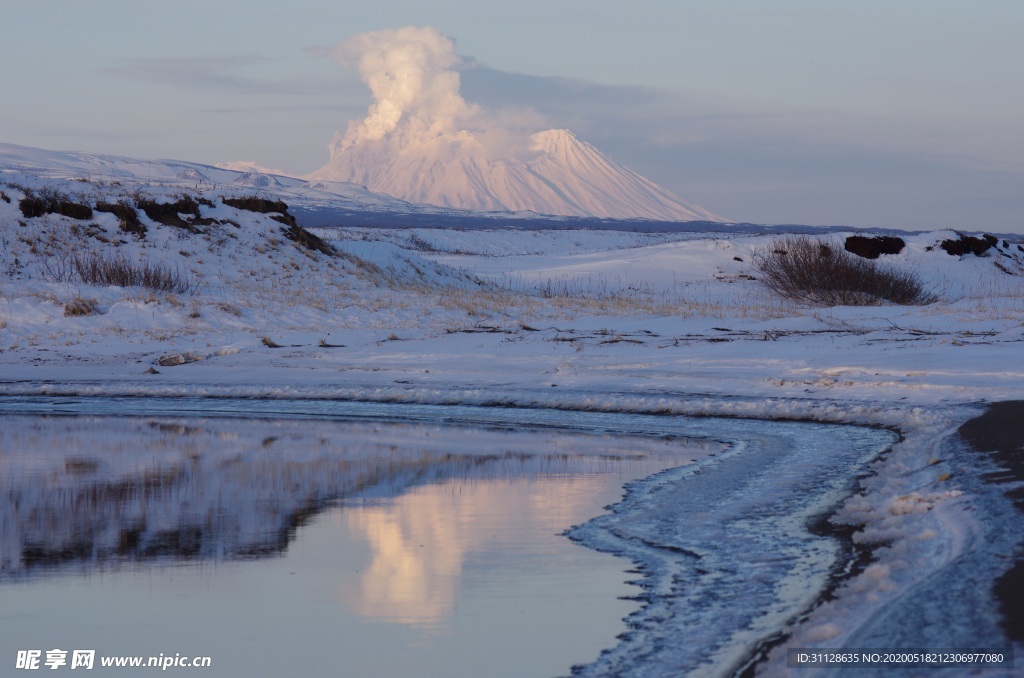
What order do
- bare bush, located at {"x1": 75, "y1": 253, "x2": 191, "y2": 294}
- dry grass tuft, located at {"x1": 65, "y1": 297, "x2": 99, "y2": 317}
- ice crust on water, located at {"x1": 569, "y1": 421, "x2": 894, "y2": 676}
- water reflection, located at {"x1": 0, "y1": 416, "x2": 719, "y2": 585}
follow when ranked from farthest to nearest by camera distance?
bare bush, located at {"x1": 75, "y1": 253, "x2": 191, "y2": 294}
dry grass tuft, located at {"x1": 65, "y1": 297, "x2": 99, "y2": 317}
water reflection, located at {"x1": 0, "y1": 416, "x2": 719, "y2": 585}
ice crust on water, located at {"x1": 569, "y1": 421, "x2": 894, "y2": 676}

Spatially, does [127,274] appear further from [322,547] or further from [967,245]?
[967,245]

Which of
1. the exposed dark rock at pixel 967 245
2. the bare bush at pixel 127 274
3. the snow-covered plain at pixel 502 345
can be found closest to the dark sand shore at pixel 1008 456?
the snow-covered plain at pixel 502 345

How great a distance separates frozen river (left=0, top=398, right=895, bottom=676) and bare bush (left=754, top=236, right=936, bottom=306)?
903 inches

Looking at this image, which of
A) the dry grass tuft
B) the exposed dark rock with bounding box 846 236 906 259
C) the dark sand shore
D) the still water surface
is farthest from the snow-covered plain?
the exposed dark rock with bounding box 846 236 906 259

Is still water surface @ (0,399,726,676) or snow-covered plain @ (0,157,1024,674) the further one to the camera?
snow-covered plain @ (0,157,1024,674)

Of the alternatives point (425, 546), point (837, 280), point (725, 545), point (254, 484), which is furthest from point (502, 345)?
point (837, 280)

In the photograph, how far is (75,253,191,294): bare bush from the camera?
1004 inches

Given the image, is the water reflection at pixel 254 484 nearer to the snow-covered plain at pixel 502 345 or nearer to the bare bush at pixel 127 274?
the snow-covered plain at pixel 502 345

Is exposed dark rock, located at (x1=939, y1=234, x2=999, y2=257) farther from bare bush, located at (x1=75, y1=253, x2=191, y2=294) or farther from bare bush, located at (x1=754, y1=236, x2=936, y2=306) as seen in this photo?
bare bush, located at (x1=75, y1=253, x2=191, y2=294)

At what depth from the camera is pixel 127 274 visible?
25891 mm

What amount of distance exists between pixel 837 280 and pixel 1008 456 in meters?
27.0

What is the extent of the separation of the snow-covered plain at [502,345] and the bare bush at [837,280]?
0.94 m

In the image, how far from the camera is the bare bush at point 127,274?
25.5 metres

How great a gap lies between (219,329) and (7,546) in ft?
52.3
